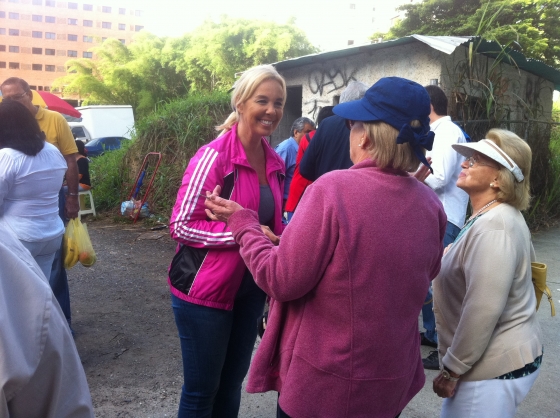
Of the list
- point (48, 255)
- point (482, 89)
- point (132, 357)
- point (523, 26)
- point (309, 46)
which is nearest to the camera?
point (48, 255)

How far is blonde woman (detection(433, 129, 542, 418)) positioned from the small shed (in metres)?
4.96

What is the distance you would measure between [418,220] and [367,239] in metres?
0.23

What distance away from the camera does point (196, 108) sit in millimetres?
9984

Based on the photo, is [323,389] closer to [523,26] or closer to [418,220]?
[418,220]

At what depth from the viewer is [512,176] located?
2.13m

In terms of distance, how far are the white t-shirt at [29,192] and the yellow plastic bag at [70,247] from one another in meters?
0.59

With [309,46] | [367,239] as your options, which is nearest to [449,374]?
[367,239]

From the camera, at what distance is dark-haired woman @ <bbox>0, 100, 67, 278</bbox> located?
321 cm

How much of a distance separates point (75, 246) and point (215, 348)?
7.35 feet

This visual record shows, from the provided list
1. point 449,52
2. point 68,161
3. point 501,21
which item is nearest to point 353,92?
point 68,161

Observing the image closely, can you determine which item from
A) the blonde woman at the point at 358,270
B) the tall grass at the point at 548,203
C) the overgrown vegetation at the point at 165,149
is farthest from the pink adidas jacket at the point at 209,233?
the tall grass at the point at 548,203

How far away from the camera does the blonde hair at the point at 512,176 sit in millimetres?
2117

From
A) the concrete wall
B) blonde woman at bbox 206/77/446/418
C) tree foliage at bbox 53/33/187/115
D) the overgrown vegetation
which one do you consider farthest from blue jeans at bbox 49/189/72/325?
tree foliage at bbox 53/33/187/115

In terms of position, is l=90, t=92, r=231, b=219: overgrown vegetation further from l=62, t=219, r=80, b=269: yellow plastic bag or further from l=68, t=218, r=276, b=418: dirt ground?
l=62, t=219, r=80, b=269: yellow plastic bag
